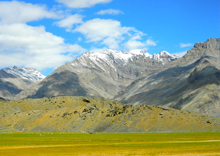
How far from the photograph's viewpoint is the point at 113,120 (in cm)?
12544

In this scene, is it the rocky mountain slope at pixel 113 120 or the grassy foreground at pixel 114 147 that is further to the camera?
the rocky mountain slope at pixel 113 120

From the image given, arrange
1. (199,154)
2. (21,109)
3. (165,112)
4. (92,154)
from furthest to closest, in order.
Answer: (21,109), (165,112), (92,154), (199,154)

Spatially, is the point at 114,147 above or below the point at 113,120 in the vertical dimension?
below

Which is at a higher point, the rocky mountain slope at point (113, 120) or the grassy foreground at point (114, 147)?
the rocky mountain slope at point (113, 120)

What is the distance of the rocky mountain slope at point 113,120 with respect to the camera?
11462cm

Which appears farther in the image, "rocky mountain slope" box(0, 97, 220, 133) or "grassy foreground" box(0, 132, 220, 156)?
"rocky mountain slope" box(0, 97, 220, 133)

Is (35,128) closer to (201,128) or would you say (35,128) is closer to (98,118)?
(98,118)

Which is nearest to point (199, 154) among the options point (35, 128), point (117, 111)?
point (117, 111)

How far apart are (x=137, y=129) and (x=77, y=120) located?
1169 inches

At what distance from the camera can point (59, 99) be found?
17712 cm

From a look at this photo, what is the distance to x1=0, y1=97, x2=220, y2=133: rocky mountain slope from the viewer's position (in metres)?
115

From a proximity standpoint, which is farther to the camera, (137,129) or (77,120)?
(77,120)

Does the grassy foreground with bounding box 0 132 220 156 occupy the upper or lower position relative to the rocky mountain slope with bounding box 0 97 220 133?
lower

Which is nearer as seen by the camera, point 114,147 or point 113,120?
point 114,147
